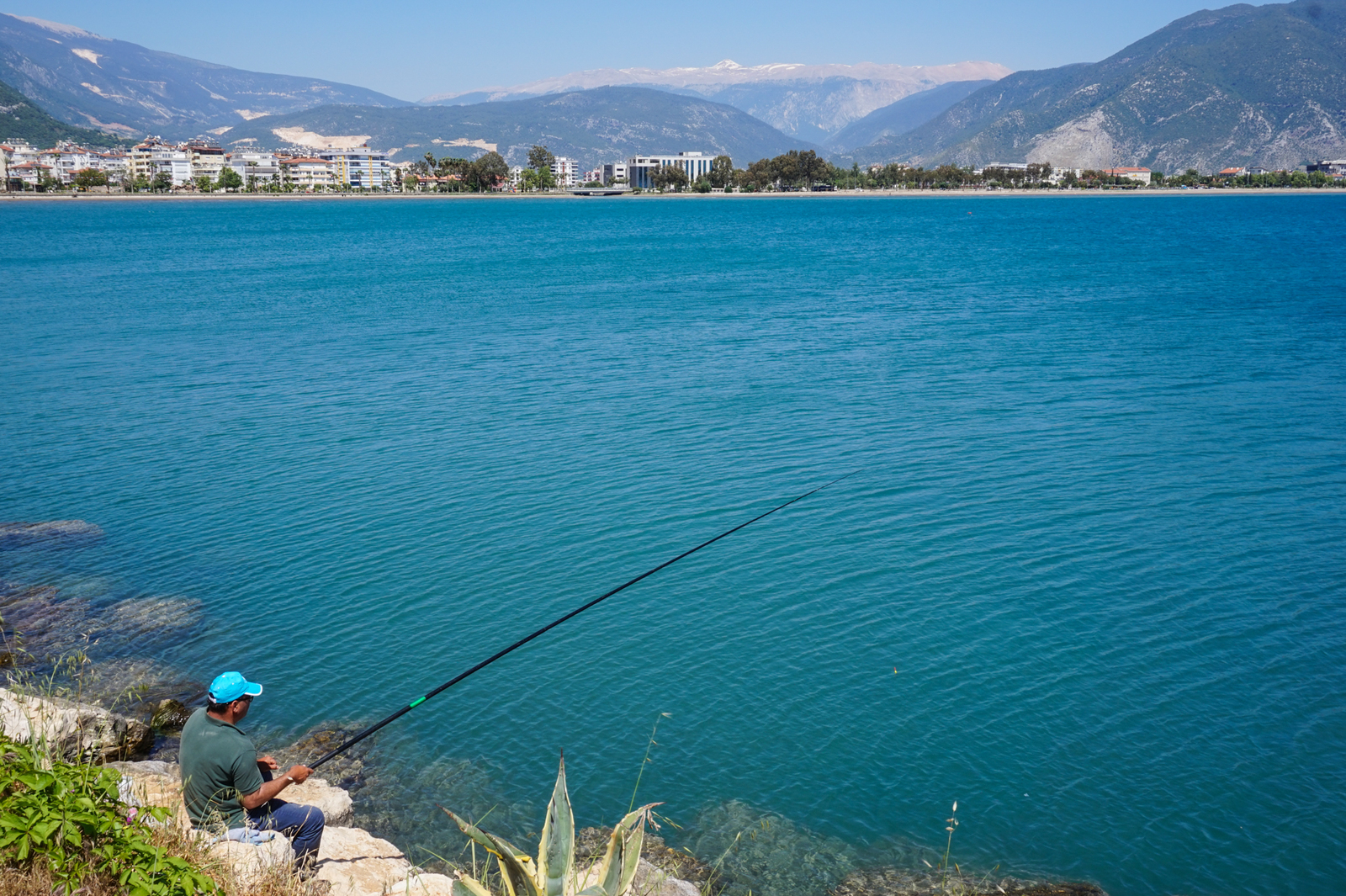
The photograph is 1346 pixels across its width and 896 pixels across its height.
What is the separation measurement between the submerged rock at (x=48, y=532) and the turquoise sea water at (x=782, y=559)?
28cm

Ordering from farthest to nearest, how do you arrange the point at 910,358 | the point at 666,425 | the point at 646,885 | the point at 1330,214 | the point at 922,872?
the point at 1330,214
the point at 910,358
the point at 666,425
the point at 922,872
the point at 646,885

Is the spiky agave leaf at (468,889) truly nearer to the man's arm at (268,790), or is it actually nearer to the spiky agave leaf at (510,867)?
the spiky agave leaf at (510,867)

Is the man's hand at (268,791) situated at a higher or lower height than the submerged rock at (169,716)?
higher

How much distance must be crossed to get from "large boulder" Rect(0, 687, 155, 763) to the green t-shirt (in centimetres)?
76

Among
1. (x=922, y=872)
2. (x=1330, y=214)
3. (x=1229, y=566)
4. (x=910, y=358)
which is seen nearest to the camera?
(x=922, y=872)

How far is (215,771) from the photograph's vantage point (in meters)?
5.87

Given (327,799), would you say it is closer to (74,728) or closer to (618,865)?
(74,728)

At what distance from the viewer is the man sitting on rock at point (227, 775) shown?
585 centimetres

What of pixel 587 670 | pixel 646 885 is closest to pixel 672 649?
pixel 587 670

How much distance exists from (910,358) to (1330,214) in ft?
390

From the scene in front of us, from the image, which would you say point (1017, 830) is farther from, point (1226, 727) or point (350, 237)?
point (350, 237)

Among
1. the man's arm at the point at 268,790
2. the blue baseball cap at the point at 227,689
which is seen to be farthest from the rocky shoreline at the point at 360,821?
the blue baseball cap at the point at 227,689

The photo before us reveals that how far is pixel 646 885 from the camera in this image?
6.29 metres

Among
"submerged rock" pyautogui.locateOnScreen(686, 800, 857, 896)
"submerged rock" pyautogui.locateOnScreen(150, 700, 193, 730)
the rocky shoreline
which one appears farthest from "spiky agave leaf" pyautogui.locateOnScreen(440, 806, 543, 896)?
"submerged rock" pyautogui.locateOnScreen(150, 700, 193, 730)
